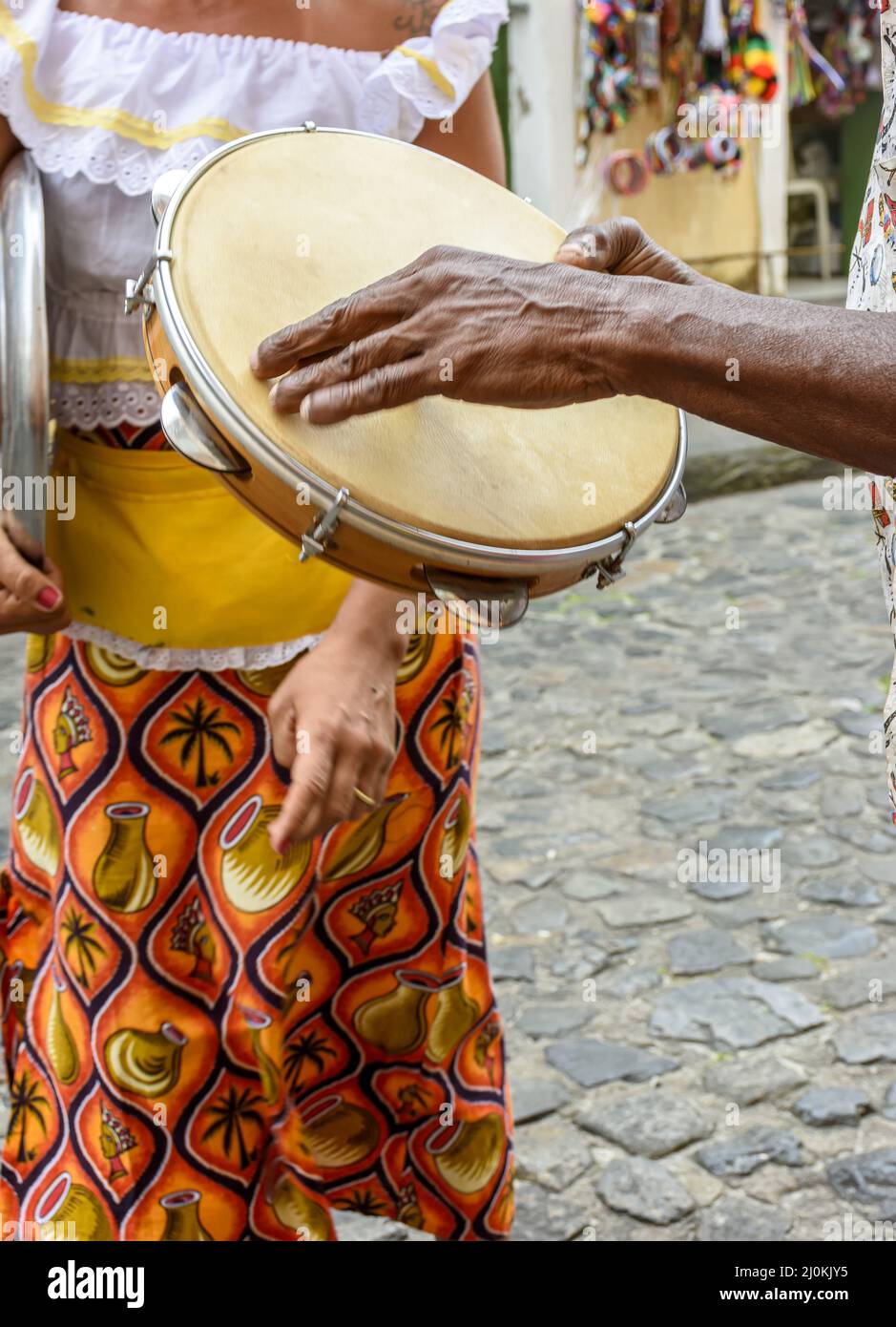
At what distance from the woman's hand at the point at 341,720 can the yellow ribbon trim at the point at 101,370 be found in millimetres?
344

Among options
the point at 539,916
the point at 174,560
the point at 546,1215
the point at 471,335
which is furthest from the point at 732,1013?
the point at 471,335

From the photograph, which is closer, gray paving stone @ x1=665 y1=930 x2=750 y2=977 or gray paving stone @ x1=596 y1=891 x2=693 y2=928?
gray paving stone @ x1=665 y1=930 x2=750 y2=977

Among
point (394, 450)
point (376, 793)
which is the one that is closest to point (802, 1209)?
point (376, 793)

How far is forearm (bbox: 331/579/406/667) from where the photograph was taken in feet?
5.44

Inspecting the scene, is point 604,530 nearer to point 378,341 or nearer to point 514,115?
point 378,341

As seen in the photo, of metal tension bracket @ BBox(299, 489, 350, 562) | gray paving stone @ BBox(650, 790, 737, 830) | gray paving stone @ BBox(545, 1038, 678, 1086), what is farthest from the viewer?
gray paving stone @ BBox(650, 790, 737, 830)

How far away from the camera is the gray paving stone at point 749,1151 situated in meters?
2.43

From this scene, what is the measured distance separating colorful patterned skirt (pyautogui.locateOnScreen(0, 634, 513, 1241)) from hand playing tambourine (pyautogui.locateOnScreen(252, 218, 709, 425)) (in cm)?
64

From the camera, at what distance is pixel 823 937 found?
10.3 feet

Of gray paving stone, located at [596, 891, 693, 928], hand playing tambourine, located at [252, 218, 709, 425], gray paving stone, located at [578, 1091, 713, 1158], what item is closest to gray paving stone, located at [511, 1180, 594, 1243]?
gray paving stone, located at [578, 1091, 713, 1158]

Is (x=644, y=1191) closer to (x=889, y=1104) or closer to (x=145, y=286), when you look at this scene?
(x=889, y=1104)

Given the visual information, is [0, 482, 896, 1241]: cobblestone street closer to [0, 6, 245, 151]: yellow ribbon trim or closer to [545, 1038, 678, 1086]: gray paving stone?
[545, 1038, 678, 1086]: gray paving stone

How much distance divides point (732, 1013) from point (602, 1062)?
11.7 inches

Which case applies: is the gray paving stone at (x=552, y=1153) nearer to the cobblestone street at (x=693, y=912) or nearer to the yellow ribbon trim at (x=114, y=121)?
the cobblestone street at (x=693, y=912)
